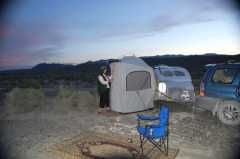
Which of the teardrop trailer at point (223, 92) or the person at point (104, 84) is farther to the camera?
the person at point (104, 84)

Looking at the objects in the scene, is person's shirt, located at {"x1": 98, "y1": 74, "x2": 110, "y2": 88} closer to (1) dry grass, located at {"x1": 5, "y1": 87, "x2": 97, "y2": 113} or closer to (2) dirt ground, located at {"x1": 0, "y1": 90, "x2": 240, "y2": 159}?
(2) dirt ground, located at {"x1": 0, "y1": 90, "x2": 240, "y2": 159}

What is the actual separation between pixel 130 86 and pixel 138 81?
1.22 ft

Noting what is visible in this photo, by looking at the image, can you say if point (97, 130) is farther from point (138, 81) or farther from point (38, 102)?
point (38, 102)

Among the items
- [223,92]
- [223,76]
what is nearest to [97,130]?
[223,92]

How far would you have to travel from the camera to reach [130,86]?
29.0 feet

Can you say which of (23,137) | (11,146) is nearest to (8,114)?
(23,137)

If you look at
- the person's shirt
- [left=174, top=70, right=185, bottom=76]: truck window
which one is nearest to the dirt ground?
the person's shirt

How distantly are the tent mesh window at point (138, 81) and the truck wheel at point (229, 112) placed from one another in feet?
9.15

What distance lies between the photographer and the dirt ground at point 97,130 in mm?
5540

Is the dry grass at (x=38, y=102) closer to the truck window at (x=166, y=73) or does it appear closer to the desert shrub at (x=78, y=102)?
the desert shrub at (x=78, y=102)

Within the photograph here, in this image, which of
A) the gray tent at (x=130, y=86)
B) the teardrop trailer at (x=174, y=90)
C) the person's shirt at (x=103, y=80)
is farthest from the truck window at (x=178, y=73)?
the person's shirt at (x=103, y=80)

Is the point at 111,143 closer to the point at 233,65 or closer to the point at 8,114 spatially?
the point at 233,65

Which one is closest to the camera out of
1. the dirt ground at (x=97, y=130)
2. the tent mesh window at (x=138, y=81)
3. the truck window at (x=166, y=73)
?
the dirt ground at (x=97, y=130)

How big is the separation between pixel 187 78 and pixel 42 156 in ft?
25.4
